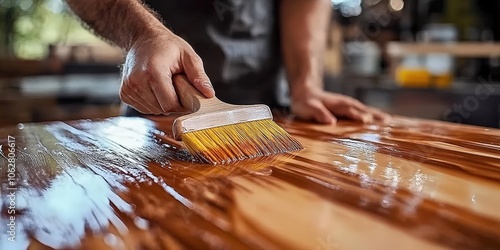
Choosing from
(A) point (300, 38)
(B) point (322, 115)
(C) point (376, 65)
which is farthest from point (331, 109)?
(C) point (376, 65)

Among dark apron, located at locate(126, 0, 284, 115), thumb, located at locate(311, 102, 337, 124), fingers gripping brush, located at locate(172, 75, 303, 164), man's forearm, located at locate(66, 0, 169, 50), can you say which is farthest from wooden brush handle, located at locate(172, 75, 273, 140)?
dark apron, located at locate(126, 0, 284, 115)

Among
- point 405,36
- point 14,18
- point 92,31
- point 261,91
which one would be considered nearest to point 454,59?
point 405,36

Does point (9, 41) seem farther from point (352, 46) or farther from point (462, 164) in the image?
point (462, 164)

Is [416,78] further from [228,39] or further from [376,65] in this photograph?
[228,39]

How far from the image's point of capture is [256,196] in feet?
1.69

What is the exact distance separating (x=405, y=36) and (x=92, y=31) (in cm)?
256

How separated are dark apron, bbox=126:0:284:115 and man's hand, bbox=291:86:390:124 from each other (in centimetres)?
19

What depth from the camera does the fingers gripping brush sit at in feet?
2.28

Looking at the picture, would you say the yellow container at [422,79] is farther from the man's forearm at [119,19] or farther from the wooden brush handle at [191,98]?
the wooden brush handle at [191,98]

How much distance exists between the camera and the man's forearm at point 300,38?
55.8 inches

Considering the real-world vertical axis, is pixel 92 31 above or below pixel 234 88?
above

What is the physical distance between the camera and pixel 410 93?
2492 mm

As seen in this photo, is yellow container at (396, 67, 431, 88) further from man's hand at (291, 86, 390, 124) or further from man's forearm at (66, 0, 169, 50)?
man's forearm at (66, 0, 169, 50)

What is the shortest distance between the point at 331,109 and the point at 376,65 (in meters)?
2.35
